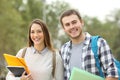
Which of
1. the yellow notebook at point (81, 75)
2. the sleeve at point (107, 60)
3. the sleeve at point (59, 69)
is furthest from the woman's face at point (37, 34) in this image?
the sleeve at point (107, 60)

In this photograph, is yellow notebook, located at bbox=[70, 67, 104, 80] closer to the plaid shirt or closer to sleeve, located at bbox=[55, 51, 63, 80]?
the plaid shirt

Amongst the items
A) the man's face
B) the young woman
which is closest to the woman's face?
the young woman

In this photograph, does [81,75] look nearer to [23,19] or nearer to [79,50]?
[79,50]

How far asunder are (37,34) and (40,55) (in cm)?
30

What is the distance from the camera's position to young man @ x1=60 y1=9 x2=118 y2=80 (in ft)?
15.5

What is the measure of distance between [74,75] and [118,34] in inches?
2468

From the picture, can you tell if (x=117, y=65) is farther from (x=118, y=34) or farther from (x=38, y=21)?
(x=118, y=34)

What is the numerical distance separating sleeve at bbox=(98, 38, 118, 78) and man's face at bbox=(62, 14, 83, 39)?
13.7 inches

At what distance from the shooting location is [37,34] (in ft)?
17.6

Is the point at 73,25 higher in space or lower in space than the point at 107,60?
higher

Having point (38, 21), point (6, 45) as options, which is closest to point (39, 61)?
point (38, 21)

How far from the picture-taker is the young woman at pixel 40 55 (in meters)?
5.25

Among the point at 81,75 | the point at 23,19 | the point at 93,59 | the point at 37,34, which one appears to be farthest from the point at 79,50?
the point at 23,19

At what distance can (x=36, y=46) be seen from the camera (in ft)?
18.0
